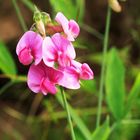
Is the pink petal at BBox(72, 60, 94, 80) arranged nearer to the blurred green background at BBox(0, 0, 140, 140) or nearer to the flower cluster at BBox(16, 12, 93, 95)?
the flower cluster at BBox(16, 12, 93, 95)

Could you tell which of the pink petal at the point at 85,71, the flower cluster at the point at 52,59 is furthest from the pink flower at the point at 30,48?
the pink petal at the point at 85,71

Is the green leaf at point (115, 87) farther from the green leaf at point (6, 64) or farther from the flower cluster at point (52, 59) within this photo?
the flower cluster at point (52, 59)

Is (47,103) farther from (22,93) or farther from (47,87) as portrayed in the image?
(47,87)

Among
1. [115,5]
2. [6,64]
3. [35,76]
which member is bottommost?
[6,64]

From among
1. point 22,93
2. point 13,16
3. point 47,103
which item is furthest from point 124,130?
point 13,16

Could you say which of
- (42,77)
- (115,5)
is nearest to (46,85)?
(42,77)

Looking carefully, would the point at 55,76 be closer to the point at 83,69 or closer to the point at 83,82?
the point at 83,69
